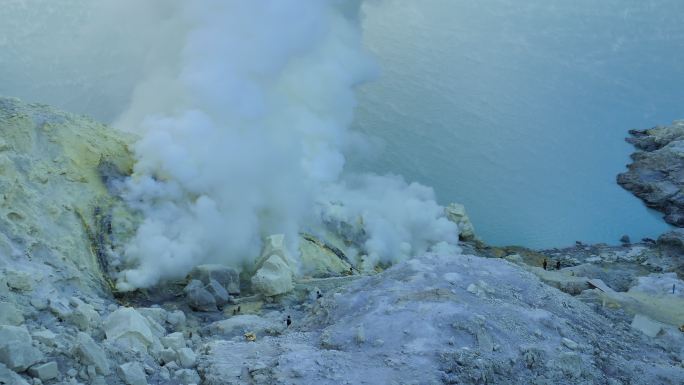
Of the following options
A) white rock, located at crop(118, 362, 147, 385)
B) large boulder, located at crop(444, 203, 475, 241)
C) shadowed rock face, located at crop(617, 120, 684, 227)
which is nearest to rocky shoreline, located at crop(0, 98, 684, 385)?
white rock, located at crop(118, 362, 147, 385)

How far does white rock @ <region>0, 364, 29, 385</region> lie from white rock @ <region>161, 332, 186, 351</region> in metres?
2.81

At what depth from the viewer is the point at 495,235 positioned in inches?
798

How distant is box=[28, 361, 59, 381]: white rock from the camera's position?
7316mm

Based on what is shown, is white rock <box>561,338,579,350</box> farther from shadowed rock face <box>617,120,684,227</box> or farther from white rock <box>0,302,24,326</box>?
shadowed rock face <box>617,120,684,227</box>

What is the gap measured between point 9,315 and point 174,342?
7.33ft

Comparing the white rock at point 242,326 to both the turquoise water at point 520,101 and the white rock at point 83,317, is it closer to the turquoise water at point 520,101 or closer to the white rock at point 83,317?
the white rock at point 83,317

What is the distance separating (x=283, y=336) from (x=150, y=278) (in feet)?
11.8

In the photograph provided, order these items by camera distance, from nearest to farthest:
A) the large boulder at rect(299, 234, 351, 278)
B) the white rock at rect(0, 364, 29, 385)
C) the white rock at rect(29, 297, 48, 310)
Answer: the white rock at rect(0, 364, 29, 385)
the white rock at rect(29, 297, 48, 310)
the large boulder at rect(299, 234, 351, 278)

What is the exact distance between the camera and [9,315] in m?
8.26

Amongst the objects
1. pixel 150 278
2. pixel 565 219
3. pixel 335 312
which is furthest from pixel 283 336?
pixel 565 219

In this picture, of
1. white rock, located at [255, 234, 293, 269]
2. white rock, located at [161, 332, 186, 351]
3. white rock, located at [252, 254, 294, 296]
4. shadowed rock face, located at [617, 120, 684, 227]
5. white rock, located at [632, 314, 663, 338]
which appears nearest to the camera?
white rock, located at [161, 332, 186, 351]

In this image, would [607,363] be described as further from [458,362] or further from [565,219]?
[565,219]

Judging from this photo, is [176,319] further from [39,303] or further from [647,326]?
[647,326]

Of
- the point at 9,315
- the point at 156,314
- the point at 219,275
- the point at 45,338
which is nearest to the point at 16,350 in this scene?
the point at 45,338
